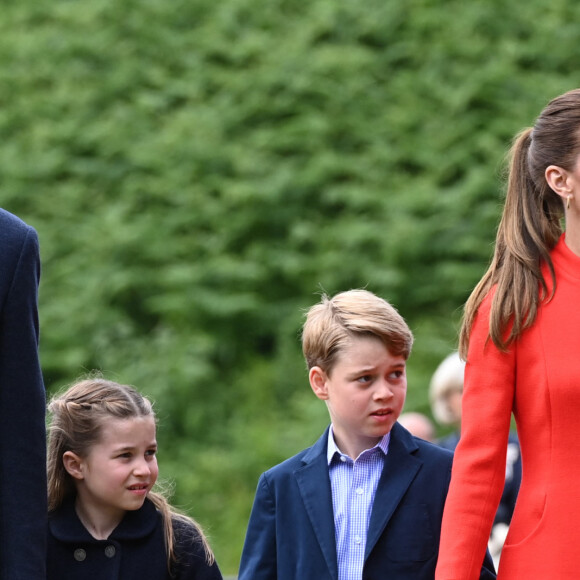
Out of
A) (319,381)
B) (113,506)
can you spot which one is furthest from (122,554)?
(319,381)

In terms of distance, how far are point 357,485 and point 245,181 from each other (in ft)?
19.7

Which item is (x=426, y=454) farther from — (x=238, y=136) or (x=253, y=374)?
(x=238, y=136)

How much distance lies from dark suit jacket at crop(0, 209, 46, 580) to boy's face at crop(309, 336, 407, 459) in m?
0.88

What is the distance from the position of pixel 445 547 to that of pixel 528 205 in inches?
31.4

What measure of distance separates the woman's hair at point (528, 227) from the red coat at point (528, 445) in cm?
3

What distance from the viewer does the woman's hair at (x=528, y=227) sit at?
8.47 ft

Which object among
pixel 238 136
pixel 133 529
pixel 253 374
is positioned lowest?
pixel 253 374

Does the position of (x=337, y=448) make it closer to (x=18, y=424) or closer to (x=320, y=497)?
(x=320, y=497)

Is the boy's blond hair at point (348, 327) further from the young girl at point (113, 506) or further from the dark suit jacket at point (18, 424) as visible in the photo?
the dark suit jacket at point (18, 424)

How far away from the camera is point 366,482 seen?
2955 millimetres

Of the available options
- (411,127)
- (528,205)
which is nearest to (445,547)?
(528,205)

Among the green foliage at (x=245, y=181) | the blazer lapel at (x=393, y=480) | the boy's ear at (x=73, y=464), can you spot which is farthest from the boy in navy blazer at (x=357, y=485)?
the green foliage at (x=245, y=181)

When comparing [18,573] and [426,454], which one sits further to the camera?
[426,454]

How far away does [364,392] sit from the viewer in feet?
9.59
